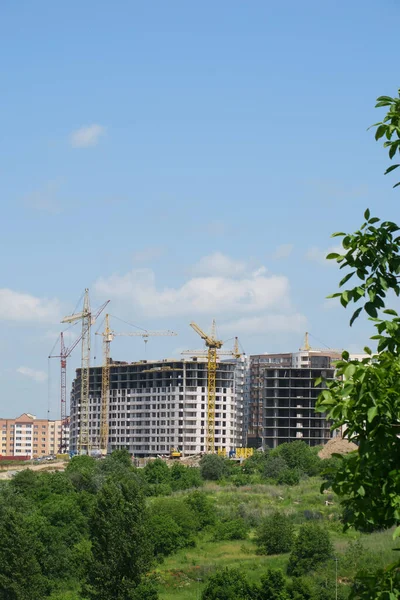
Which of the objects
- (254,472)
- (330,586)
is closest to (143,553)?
(330,586)

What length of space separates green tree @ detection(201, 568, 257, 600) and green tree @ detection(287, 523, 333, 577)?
9663 millimetres

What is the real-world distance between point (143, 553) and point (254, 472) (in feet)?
243

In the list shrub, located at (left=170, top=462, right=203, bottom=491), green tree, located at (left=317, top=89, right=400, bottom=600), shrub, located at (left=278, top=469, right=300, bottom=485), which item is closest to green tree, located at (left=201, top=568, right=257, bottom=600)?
green tree, located at (left=317, top=89, right=400, bottom=600)

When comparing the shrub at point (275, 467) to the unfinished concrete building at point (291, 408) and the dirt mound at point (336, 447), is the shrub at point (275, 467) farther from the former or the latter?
the unfinished concrete building at point (291, 408)

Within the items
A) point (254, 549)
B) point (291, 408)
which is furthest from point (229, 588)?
point (291, 408)

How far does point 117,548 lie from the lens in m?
71.9

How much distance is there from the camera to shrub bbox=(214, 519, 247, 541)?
94.8 meters

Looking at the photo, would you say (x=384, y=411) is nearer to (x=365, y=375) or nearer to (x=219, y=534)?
(x=365, y=375)

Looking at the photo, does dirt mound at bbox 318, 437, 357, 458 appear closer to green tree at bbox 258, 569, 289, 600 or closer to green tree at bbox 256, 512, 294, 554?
green tree at bbox 256, 512, 294, 554

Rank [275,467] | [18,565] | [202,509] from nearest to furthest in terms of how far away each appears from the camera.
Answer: [18,565] → [202,509] → [275,467]

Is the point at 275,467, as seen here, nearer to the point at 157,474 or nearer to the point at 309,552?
the point at 157,474

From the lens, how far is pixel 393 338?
449 inches

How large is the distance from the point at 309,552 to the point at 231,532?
694 inches

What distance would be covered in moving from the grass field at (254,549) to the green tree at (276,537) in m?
1.17
